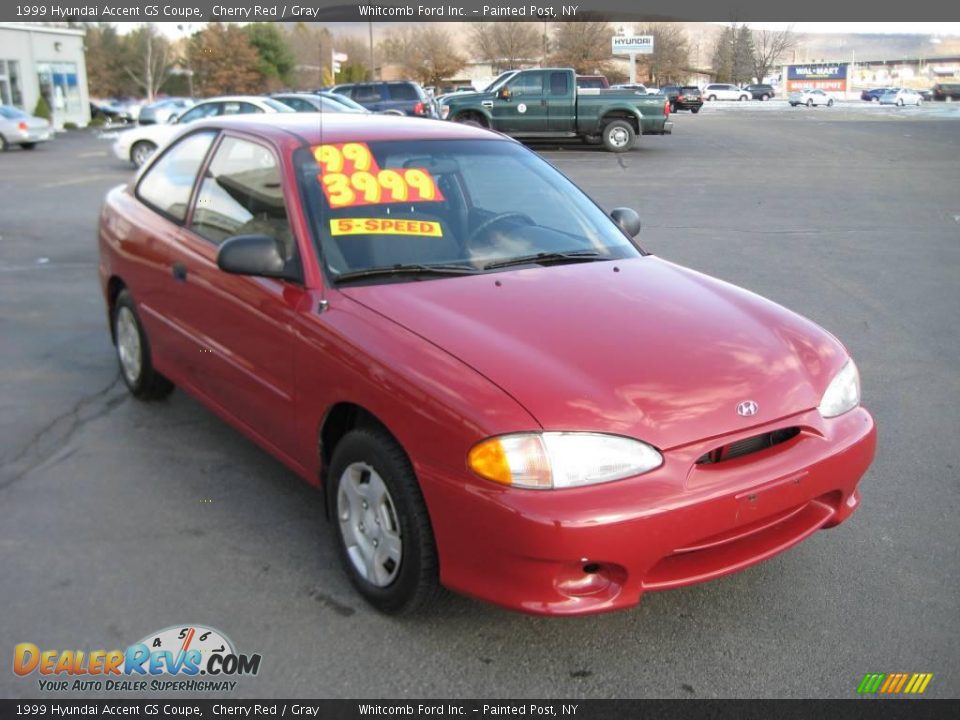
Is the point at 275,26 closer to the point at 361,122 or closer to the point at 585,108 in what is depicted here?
the point at 585,108

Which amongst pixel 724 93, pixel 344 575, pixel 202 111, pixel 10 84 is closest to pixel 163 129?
pixel 202 111

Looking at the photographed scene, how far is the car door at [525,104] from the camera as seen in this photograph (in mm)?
22500

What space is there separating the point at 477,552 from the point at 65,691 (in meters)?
1.36

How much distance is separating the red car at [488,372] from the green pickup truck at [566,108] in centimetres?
1862

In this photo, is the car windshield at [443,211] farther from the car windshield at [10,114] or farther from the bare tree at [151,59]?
the bare tree at [151,59]

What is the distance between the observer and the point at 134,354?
531 cm

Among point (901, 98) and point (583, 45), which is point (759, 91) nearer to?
point (901, 98)

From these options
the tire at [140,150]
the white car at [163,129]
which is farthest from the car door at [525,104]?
the tire at [140,150]

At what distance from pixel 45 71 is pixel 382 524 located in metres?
46.5

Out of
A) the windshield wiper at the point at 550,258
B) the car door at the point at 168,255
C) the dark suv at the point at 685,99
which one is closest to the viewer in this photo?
the windshield wiper at the point at 550,258

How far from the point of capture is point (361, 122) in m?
4.41

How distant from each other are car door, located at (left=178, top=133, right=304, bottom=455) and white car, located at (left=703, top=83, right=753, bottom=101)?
7184 centimetres
